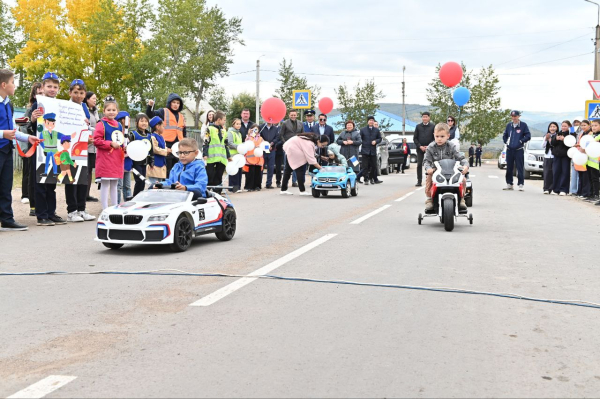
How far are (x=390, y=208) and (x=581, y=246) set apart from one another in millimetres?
6084

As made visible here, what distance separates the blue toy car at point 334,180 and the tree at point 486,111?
6509 cm

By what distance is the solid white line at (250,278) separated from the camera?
6445 mm

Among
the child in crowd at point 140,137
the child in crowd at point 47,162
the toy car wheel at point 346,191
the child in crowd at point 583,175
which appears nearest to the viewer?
the child in crowd at point 47,162

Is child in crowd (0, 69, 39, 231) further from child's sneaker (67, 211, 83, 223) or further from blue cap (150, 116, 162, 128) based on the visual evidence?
blue cap (150, 116, 162, 128)

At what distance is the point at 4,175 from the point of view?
1169 centimetres

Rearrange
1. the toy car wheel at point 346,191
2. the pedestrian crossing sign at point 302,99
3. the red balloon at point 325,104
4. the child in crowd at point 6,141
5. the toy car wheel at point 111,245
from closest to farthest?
the toy car wheel at point 111,245 → the child in crowd at point 6,141 → the toy car wheel at point 346,191 → the pedestrian crossing sign at point 302,99 → the red balloon at point 325,104

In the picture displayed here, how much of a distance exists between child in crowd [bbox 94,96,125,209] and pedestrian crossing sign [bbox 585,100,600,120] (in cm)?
1725

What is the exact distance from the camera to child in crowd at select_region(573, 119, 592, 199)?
19.9 m

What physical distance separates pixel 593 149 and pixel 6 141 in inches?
514

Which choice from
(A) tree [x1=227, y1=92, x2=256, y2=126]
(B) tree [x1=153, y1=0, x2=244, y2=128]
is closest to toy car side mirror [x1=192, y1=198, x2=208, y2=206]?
(B) tree [x1=153, y1=0, x2=244, y2=128]

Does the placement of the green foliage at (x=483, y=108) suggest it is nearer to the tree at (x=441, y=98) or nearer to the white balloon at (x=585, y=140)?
the tree at (x=441, y=98)

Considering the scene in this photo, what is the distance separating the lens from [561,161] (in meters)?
22.0

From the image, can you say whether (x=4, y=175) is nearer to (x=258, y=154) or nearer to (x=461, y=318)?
(x=461, y=318)

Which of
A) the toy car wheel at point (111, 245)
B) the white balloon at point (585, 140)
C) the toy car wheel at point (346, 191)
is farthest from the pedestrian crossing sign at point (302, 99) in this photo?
the toy car wheel at point (111, 245)
